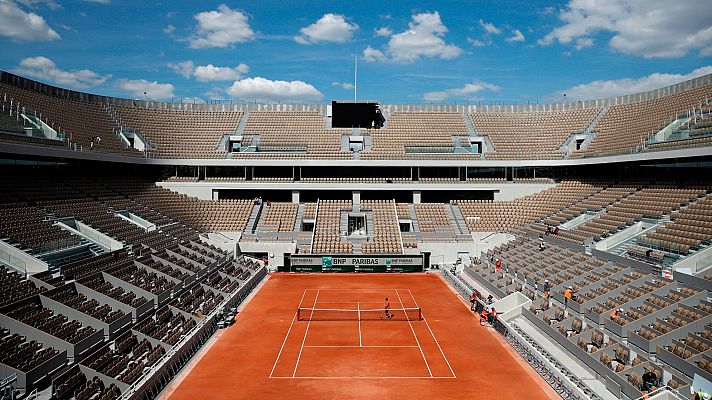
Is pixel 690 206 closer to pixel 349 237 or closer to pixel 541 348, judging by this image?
pixel 541 348

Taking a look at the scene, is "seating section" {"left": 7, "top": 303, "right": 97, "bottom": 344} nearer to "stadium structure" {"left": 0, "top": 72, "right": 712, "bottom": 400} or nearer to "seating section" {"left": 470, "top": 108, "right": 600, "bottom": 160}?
"stadium structure" {"left": 0, "top": 72, "right": 712, "bottom": 400}

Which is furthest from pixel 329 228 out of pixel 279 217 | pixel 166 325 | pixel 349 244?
pixel 166 325

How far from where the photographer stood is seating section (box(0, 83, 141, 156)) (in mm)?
42906

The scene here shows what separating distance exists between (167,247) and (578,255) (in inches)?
1124

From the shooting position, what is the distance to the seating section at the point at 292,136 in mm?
55344

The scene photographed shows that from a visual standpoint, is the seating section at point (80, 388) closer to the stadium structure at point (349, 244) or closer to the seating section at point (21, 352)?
the stadium structure at point (349, 244)

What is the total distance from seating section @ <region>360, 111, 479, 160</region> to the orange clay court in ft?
77.4

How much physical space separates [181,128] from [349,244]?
92.0 feet

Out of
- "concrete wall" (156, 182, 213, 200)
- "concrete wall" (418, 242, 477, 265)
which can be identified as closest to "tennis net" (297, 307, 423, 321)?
"concrete wall" (418, 242, 477, 265)

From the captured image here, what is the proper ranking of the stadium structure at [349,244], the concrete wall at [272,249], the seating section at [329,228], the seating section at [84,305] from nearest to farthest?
the stadium structure at [349,244]
the seating section at [84,305]
the seating section at [329,228]
the concrete wall at [272,249]

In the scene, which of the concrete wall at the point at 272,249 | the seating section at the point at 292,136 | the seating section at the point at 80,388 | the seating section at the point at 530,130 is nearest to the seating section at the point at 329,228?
the concrete wall at the point at 272,249

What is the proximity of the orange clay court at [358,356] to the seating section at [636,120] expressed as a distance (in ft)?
75.4

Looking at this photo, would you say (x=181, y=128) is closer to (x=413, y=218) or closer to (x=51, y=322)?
(x=413, y=218)

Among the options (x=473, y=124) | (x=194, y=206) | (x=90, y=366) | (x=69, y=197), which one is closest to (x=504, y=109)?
(x=473, y=124)
